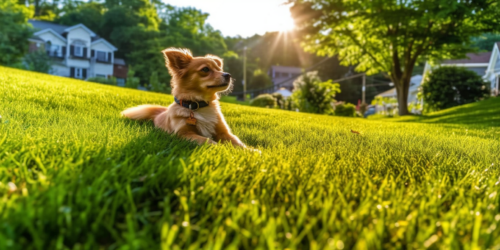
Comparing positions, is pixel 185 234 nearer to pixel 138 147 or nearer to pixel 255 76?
pixel 138 147

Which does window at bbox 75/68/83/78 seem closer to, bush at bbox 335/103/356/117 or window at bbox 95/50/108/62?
window at bbox 95/50/108/62

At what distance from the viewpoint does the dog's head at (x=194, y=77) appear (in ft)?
11.4

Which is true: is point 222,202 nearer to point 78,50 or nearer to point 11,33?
point 11,33

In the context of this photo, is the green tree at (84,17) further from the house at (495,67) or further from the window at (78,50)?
the house at (495,67)

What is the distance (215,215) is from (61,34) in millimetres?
46853

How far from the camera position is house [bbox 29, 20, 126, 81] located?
3856 centimetres

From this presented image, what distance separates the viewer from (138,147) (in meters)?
2.18

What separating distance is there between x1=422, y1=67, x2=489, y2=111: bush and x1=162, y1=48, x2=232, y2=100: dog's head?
2078cm

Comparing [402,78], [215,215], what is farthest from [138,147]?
[402,78]

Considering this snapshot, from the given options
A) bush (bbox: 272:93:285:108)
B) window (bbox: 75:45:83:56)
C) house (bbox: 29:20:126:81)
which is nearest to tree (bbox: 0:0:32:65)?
house (bbox: 29:20:126:81)

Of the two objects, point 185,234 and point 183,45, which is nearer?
point 185,234

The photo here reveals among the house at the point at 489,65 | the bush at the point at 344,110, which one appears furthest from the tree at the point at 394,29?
the house at the point at 489,65

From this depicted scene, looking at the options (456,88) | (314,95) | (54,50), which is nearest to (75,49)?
(54,50)

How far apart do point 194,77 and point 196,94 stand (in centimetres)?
19
